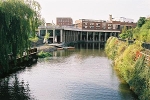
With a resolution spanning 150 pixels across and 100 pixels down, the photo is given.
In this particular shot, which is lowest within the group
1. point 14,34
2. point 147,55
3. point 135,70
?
point 135,70

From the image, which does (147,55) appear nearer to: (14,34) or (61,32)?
(14,34)

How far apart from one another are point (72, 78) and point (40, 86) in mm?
Result: 5716

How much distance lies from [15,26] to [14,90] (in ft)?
21.3

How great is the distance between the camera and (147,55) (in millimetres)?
23750

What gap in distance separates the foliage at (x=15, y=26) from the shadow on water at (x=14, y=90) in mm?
2006

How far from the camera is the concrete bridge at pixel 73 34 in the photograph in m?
96.8

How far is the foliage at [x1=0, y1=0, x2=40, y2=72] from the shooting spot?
83.8 feet

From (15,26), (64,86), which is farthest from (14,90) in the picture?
(15,26)

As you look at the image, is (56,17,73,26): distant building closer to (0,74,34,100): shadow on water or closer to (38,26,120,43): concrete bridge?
(38,26,120,43): concrete bridge

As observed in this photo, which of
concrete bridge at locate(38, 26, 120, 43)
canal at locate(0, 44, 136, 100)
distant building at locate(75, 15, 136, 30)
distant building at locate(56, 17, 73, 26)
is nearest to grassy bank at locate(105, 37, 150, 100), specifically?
canal at locate(0, 44, 136, 100)

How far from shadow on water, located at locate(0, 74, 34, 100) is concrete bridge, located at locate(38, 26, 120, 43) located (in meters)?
64.8

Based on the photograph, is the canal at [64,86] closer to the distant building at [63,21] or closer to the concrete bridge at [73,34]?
the concrete bridge at [73,34]

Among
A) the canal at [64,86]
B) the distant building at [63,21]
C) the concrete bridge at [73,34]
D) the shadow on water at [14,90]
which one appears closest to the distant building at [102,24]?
the concrete bridge at [73,34]

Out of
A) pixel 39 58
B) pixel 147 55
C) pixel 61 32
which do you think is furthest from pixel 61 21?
pixel 147 55
